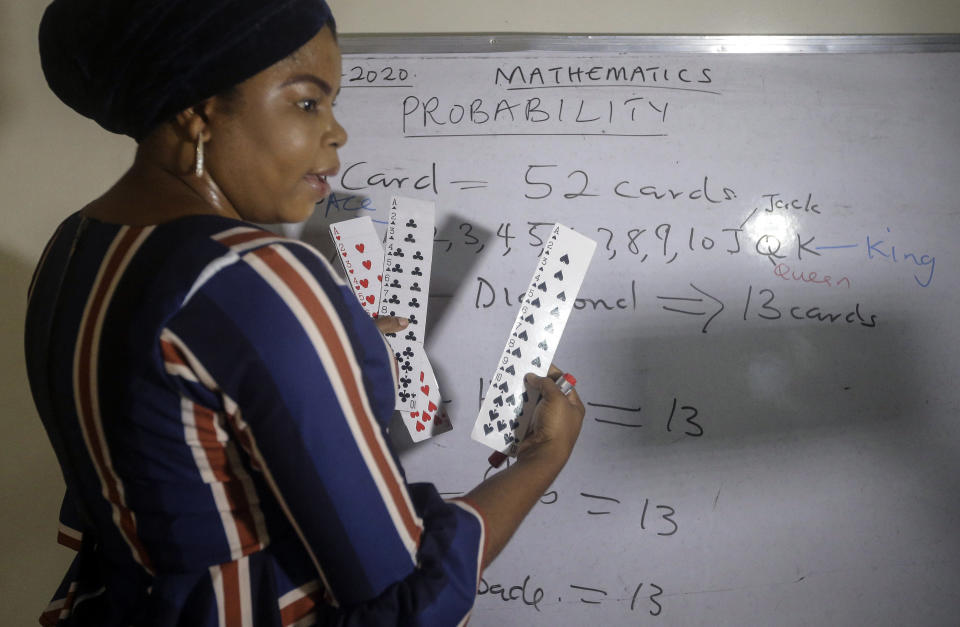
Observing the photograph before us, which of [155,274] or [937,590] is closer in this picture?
[155,274]

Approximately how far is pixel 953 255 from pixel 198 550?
1.39 m

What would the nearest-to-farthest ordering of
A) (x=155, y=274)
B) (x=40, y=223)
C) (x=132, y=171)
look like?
(x=155, y=274)
(x=132, y=171)
(x=40, y=223)

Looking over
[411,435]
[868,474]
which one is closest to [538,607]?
[411,435]

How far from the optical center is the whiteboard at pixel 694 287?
46.6 inches

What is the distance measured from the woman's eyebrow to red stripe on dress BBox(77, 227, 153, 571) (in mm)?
194

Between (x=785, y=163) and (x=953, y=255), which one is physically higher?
(x=785, y=163)

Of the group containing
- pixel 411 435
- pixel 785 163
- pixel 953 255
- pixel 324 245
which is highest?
pixel 785 163

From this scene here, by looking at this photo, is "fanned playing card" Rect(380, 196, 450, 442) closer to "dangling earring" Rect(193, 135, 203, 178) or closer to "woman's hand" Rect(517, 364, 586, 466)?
"woman's hand" Rect(517, 364, 586, 466)

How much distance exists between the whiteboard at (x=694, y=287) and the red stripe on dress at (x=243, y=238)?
0.67m

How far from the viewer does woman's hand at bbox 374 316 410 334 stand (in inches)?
40.1

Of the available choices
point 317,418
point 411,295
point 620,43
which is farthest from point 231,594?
point 620,43

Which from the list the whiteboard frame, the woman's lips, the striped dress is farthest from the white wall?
the striped dress

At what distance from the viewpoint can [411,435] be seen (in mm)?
1168

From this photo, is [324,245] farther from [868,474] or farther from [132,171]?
[868,474]
